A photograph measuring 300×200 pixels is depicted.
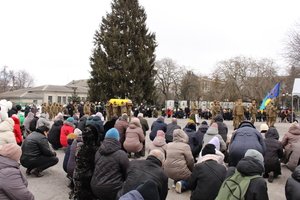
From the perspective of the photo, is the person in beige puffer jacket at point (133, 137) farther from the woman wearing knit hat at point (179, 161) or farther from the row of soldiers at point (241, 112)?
the row of soldiers at point (241, 112)

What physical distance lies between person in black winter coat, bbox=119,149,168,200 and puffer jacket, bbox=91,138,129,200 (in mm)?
829

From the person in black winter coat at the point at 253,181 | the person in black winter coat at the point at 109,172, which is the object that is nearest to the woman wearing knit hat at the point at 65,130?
the person in black winter coat at the point at 109,172

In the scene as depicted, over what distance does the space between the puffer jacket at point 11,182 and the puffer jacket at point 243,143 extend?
4303 mm

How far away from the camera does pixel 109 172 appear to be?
6035 mm

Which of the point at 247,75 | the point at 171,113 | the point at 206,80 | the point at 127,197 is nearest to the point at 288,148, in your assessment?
the point at 127,197

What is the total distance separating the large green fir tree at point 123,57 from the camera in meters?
41.1

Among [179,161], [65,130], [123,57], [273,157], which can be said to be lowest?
[273,157]

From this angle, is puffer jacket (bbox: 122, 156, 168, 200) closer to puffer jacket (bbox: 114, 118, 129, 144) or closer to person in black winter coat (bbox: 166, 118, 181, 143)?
person in black winter coat (bbox: 166, 118, 181, 143)

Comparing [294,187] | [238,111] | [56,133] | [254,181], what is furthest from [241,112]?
[254,181]

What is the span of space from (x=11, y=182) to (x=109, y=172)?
1724mm

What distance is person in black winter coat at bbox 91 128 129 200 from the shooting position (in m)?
6.01

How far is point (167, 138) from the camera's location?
36.9ft

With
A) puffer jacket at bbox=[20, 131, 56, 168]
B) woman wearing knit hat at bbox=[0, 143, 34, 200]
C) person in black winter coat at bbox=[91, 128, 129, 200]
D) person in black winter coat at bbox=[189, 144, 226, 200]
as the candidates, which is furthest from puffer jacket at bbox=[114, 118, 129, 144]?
woman wearing knit hat at bbox=[0, 143, 34, 200]

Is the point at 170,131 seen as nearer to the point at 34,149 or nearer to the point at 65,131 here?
the point at 65,131
